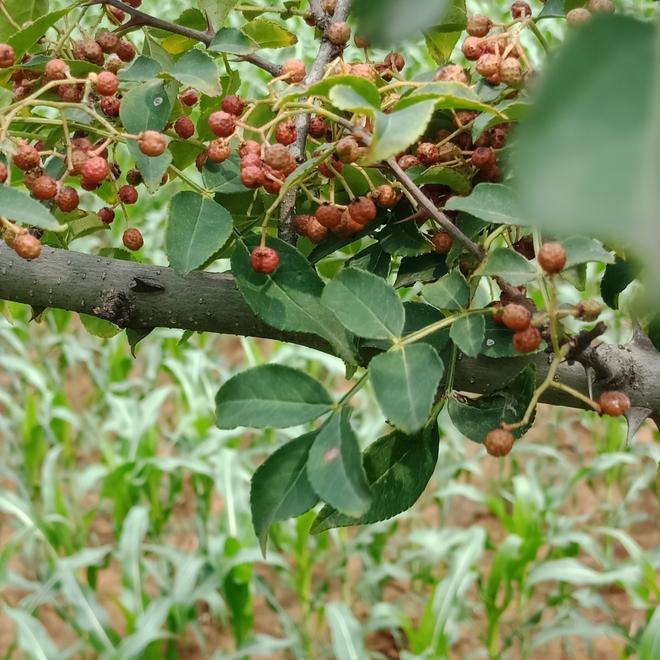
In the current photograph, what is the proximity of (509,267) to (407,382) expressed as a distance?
3.5 inches

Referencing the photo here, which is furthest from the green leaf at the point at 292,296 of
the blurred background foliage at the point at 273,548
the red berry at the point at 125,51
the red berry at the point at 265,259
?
the blurred background foliage at the point at 273,548

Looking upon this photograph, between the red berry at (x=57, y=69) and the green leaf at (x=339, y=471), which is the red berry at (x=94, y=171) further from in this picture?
the green leaf at (x=339, y=471)

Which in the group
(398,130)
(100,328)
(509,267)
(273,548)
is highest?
(398,130)

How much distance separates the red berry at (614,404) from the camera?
521mm

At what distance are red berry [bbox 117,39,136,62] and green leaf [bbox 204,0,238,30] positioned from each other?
0.22 ft

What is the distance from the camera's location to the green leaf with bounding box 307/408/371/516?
46 centimetres

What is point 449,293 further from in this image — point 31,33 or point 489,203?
point 31,33

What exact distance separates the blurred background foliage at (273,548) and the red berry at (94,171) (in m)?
1.34

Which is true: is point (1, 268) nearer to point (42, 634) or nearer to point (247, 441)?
point (42, 634)

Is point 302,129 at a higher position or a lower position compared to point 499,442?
higher

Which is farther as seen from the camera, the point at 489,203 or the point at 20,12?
the point at 20,12

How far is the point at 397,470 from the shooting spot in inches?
22.0

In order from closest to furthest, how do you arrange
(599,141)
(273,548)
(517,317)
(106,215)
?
(599,141), (517,317), (106,215), (273,548)

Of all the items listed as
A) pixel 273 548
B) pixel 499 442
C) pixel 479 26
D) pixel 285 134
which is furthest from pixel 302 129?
pixel 273 548
